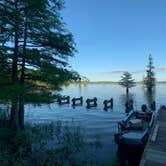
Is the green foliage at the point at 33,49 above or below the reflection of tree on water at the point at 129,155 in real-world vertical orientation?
above

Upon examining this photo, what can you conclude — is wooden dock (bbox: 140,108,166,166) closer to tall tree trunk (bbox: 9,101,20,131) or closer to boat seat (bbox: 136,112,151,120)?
boat seat (bbox: 136,112,151,120)

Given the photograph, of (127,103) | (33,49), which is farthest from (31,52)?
(127,103)

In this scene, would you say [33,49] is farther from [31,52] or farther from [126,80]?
[126,80]

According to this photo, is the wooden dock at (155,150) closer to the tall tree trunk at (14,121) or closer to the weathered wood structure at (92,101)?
the tall tree trunk at (14,121)

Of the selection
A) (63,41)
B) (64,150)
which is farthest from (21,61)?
(64,150)

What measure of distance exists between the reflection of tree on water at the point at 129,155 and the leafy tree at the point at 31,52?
5.94 metres

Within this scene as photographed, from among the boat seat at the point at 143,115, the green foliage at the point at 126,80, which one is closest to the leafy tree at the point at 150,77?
the green foliage at the point at 126,80

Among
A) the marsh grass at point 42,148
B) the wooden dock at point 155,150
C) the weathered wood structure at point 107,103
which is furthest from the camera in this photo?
the weathered wood structure at point 107,103

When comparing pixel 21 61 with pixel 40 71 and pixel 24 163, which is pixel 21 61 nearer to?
pixel 40 71

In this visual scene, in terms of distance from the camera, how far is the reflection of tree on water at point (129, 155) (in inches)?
773

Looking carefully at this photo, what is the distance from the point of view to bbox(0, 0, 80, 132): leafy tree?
18.7m

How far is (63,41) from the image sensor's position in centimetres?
2141

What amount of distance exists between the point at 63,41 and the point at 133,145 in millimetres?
8309

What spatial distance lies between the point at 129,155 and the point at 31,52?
9.36 metres
